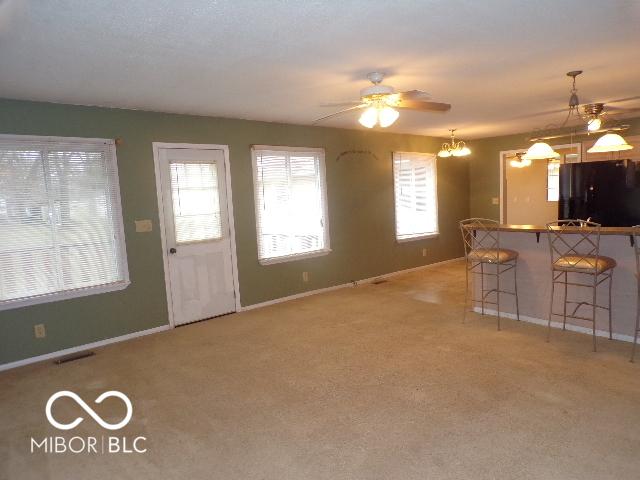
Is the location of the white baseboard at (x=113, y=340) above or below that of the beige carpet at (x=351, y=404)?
above

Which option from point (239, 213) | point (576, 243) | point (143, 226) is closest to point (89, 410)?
point (143, 226)

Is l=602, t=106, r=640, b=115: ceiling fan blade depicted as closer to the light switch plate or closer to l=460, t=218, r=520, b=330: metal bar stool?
l=460, t=218, r=520, b=330: metal bar stool

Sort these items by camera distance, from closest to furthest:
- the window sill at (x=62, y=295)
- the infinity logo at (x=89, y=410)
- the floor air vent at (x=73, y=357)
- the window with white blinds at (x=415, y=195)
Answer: the infinity logo at (x=89, y=410), the window sill at (x=62, y=295), the floor air vent at (x=73, y=357), the window with white blinds at (x=415, y=195)

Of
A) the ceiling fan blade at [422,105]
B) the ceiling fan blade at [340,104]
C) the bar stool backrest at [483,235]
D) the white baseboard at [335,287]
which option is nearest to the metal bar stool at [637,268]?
the bar stool backrest at [483,235]

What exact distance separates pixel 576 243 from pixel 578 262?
1.40ft

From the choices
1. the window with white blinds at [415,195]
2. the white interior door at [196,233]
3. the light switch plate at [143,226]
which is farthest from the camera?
the window with white blinds at [415,195]

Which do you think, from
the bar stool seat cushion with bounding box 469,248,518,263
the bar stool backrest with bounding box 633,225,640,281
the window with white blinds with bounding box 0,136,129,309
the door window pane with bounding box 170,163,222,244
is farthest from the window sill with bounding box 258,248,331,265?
the bar stool backrest with bounding box 633,225,640,281

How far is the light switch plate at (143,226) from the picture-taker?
432 cm

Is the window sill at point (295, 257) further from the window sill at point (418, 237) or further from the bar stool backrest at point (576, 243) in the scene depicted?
the bar stool backrest at point (576, 243)

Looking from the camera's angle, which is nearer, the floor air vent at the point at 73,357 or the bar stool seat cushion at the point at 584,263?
the bar stool seat cushion at the point at 584,263

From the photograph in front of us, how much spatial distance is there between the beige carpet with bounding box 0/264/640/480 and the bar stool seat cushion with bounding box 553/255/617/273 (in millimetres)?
676

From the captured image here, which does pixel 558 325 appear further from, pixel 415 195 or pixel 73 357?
pixel 73 357

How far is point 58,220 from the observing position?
3.84 m

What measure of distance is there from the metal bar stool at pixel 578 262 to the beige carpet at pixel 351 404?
0.29 m
